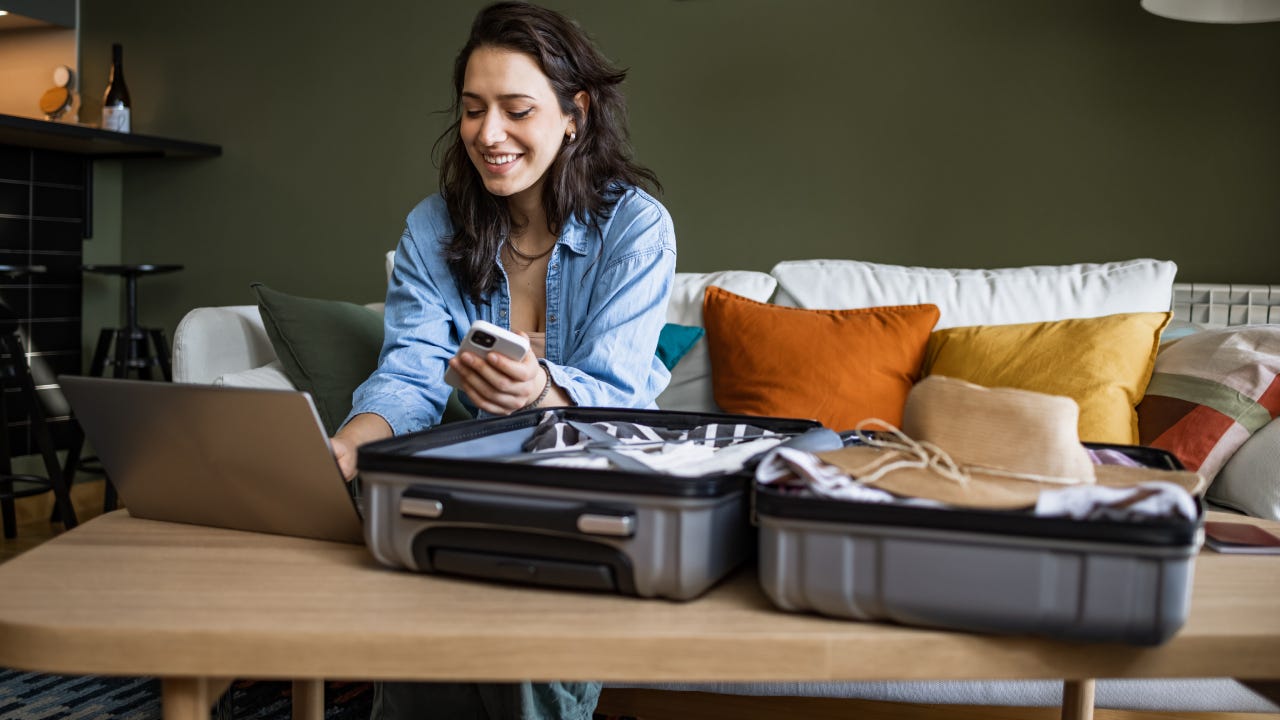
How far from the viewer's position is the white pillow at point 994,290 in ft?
7.28

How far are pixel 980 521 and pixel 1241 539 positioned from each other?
1.21 feet

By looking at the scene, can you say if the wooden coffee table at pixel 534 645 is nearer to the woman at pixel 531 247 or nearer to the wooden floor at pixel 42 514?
the woman at pixel 531 247

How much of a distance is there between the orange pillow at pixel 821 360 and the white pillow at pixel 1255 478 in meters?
0.59

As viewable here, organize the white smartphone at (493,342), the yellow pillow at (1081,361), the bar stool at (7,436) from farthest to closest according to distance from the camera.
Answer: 1. the bar stool at (7,436)
2. the yellow pillow at (1081,361)
3. the white smartphone at (493,342)

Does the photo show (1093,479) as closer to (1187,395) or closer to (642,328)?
(642,328)

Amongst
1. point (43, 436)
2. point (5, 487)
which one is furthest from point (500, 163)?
point (5, 487)

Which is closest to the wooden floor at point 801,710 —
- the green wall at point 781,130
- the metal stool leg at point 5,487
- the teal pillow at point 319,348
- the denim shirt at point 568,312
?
the denim shirt at point 568,312

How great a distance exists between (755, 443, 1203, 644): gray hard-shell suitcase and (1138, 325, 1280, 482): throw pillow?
1.31m

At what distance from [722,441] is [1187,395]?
4.39ft

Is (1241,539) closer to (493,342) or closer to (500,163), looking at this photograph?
(493,342)

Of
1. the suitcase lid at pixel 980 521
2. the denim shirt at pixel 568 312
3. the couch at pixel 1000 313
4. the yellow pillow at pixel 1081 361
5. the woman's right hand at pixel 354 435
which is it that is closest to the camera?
the suitcase lid at pixel 980 521

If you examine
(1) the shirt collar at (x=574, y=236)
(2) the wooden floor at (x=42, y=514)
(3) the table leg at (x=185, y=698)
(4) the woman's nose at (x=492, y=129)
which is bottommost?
(2) the wooden floor at (x=42, y=514)

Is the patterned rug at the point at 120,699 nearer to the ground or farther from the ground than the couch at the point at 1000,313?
nearer to the ground

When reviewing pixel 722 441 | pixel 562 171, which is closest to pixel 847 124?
pixel 562 171
